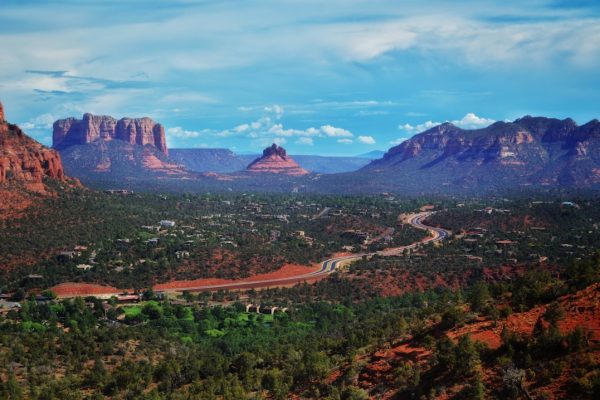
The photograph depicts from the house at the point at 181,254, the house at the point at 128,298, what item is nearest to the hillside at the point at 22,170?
the house at the point at 181,254

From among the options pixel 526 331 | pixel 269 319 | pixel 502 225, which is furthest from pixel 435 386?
pixel 502 225

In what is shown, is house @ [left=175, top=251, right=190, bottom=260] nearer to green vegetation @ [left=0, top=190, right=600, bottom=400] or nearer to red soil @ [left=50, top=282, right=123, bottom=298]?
green vegetation @ [left=0, top=190, right=600, bottom=400]

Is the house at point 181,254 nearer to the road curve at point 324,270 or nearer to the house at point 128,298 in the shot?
the road curve at point 324,270

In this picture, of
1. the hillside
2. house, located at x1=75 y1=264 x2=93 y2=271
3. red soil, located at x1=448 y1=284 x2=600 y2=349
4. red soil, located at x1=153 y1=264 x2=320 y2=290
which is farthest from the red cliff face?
red soil, located at x1=448 y1=284 x2=600 y2=349

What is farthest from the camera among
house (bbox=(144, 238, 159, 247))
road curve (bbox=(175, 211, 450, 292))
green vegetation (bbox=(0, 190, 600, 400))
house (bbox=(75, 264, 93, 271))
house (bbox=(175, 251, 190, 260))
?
house (bbox=(144, 238, 159, 247))

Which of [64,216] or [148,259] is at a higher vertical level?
[64,216]

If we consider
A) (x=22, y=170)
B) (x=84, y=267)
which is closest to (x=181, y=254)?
(x=84, y=267)

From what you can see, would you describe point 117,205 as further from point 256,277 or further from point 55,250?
point 256,277

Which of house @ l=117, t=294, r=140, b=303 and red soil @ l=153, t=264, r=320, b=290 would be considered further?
red soil @ l=153, t=264, r=320, b=290

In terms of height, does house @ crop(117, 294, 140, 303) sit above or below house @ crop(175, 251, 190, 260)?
below
